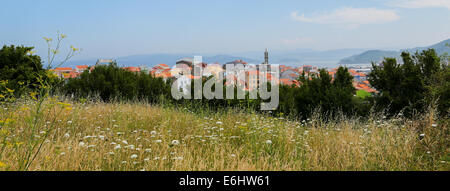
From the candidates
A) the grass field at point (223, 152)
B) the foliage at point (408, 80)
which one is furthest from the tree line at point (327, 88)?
the grass field at point (223, 152)

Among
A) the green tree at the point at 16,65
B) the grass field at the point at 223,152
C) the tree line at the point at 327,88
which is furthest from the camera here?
the green tree at the point at 16,65

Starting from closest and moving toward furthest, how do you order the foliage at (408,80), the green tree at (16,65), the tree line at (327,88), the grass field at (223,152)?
the grass field at (223,152)
the tree line at (327,88)
the foliage at (408,80)
the green tree at (16,65)

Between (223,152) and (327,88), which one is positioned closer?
(223,152)

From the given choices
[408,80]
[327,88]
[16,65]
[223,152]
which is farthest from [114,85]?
[408,80]

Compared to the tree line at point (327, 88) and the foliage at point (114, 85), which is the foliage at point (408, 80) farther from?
the foliage at point (114, 85)

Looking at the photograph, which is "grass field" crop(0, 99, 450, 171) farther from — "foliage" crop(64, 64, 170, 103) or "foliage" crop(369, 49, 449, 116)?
"foliage" crop(64, 64, 170, 103)

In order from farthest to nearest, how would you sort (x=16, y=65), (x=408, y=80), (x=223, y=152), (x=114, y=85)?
1. (x=16, y=65)
2. (x=114, y=85)
3. (x=408, y=80)
4. (x=223, y=152)

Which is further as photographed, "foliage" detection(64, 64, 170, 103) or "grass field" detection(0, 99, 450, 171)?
"foliage" detection(64, 64, 170, 103)

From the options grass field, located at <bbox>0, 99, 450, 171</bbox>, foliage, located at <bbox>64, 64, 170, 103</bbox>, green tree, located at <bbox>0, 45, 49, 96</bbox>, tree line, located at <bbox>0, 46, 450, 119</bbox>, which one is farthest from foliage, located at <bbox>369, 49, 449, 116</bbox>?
green tree, located at <bbox>0, 45, 49, 96</bbox>

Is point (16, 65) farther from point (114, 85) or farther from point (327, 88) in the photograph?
point (327, 88)

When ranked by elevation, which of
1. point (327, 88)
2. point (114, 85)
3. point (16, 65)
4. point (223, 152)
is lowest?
point (223, 152)
